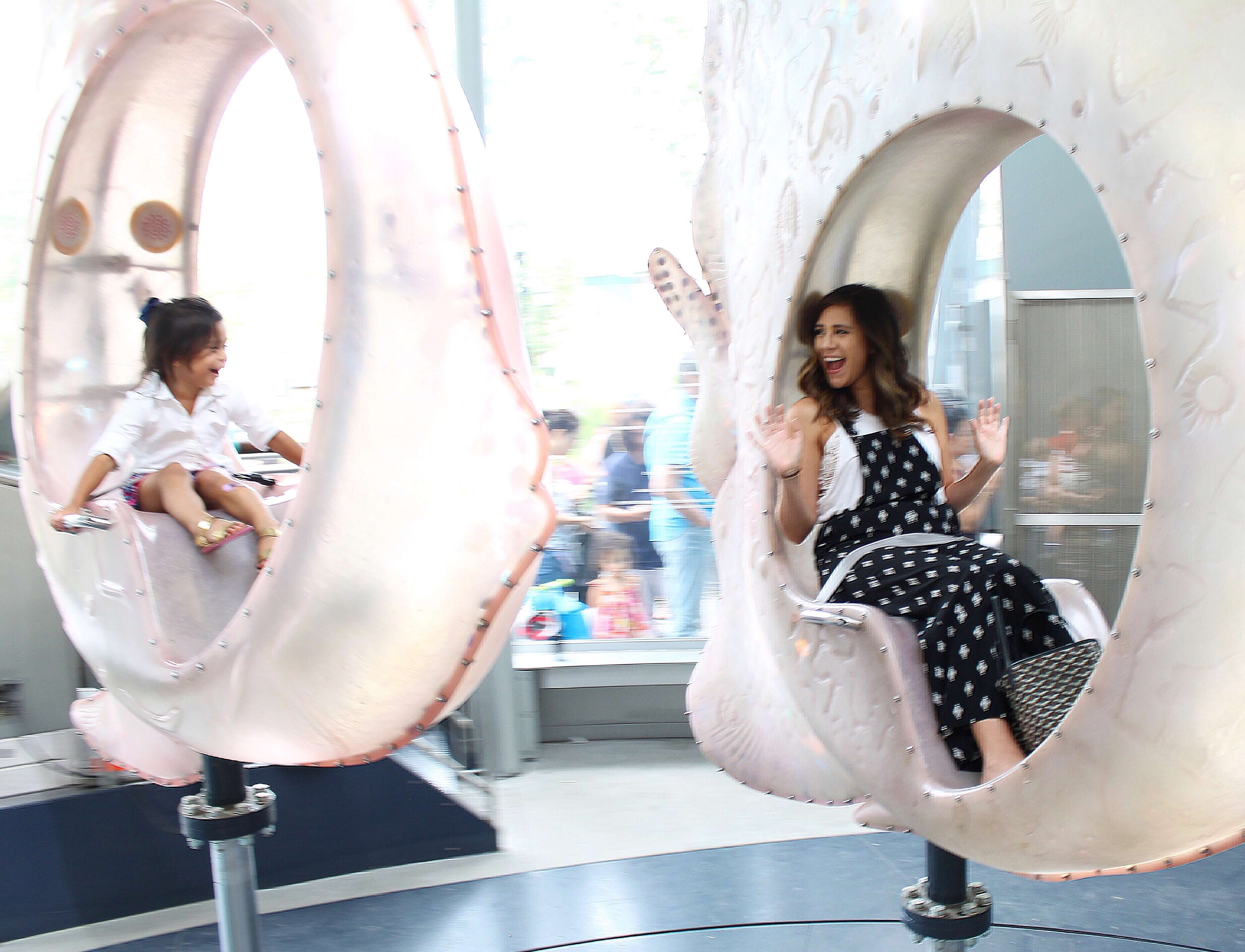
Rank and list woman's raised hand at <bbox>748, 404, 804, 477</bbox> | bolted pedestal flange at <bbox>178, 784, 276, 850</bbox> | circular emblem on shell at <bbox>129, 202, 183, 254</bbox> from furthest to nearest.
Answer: circular emblem on shell at <bbox>129, 202, 183, 254</bbox> < bolted pedestal flange at <bbox>178, 784, 276, 850</bbox> < woman's raised hand at <bbox>748, 404, 804, 477</bbox>

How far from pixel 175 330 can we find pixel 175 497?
336 millimetres

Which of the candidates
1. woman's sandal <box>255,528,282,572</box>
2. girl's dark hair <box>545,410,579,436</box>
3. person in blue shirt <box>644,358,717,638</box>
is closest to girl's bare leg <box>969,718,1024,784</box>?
woman's sandal <box>255,528,282,572</box>

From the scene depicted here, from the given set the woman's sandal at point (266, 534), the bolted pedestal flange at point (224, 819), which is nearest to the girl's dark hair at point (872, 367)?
the woman's sandal at point (266, 534)

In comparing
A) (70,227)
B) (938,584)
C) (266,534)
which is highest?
(70,227)

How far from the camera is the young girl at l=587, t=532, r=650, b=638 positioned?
4.19m

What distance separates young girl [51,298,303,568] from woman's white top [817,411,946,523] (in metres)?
1.09

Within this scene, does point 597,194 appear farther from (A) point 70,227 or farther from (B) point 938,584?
(B) point 938,584

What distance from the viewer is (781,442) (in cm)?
195

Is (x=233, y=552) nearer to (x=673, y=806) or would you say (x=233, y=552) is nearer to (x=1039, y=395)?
(x=673, y=806)

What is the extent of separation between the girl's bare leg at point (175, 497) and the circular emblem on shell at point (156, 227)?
0.66 metres

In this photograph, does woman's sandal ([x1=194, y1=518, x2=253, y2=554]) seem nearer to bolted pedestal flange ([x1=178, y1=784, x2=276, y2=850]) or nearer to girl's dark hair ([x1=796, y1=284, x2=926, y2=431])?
bolted pedestal flange ([x1=178, y1=784, x2=276, y2=850])

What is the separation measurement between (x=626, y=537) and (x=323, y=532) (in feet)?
8.35

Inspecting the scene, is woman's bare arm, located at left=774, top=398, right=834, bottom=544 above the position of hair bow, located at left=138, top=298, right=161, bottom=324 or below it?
below

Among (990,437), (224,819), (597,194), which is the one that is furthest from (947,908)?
(597,194)
